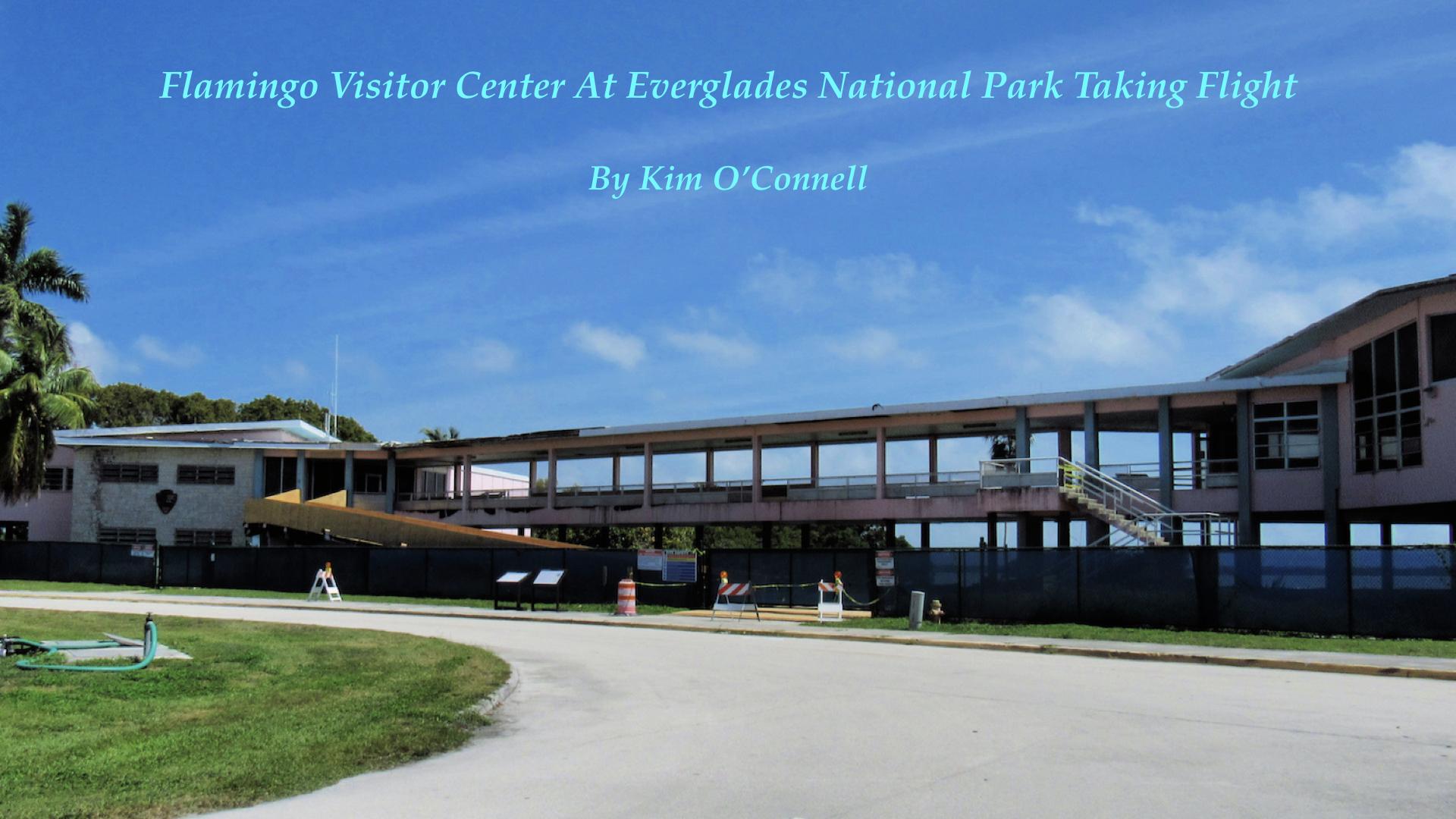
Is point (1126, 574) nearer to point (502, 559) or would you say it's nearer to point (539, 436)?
point (502, 559)

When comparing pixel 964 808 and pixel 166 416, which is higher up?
pixel 166 416

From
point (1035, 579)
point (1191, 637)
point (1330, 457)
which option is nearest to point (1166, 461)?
point (1330, 457)

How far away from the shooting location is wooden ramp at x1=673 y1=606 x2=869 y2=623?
3183cm

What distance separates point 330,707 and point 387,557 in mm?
30079

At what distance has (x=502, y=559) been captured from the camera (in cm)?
3916

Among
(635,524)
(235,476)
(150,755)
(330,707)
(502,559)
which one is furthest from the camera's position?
(235,476)

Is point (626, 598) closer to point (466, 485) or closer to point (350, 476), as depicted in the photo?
point (466, 485)

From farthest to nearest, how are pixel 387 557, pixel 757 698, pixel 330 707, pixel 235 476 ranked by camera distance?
pixel 235 476
pixel 387 557
pixel 757 698
pixel 330 707

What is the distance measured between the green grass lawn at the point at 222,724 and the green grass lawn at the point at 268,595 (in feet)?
53.9

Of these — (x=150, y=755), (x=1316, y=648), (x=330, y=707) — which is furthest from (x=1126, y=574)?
(x=150, y=755)

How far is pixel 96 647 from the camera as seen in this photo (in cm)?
1752

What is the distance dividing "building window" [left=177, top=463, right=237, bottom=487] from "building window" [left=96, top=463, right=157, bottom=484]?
1.16 m

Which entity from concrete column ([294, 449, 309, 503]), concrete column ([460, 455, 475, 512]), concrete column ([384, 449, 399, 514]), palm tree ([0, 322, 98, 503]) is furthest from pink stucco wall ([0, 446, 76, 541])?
→ concrete column ([460, 455, 475, 512])

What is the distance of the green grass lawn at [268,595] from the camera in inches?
1420
